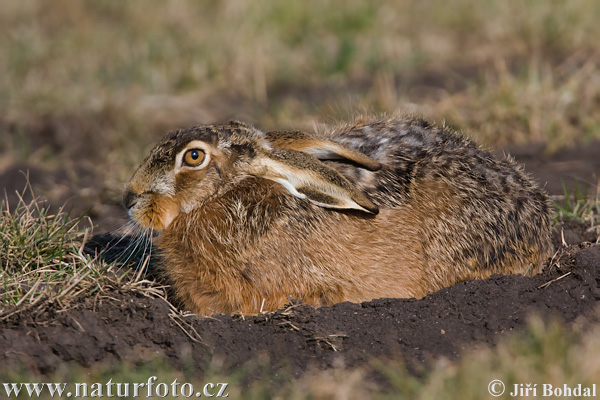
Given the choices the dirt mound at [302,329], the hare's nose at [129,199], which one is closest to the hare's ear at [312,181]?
the dirt mound at [302,329]

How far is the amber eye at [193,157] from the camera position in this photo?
14.8 feet

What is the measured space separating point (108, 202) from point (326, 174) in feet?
9.01

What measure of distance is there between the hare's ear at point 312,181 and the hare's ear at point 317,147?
12 cm

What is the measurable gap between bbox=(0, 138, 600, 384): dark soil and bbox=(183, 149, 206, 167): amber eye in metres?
0.77

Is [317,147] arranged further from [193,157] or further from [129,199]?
[129,199]

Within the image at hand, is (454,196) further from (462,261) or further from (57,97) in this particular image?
Result: (57,97)

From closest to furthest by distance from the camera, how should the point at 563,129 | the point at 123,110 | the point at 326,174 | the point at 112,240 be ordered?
the point at 326,174, the point at 112,240, the point at 563,129, the point at 123,110

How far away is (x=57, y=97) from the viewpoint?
880 centimetres

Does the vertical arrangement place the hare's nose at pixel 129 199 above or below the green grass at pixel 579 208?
above

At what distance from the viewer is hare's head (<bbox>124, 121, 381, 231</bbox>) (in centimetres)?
451

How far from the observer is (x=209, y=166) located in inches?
180

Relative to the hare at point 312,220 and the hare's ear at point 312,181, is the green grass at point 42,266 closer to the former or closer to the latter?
the hare at point 312,220

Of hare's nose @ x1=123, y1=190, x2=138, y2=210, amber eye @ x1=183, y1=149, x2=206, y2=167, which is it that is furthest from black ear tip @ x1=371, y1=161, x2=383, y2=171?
hare's nose @ x1=123, y1=190, x2=138, y2=210

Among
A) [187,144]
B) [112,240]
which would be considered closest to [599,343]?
[187,144]
